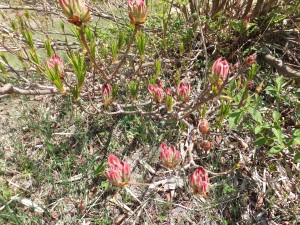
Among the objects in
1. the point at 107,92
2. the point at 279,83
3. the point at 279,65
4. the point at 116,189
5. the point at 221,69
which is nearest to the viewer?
the point at 221,69

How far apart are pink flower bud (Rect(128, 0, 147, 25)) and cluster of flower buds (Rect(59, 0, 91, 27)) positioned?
18 cm

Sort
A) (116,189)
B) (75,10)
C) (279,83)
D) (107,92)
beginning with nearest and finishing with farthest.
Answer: (75,10), (107,92), (279,83), (116,189)

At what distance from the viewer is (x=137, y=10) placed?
1.15 m

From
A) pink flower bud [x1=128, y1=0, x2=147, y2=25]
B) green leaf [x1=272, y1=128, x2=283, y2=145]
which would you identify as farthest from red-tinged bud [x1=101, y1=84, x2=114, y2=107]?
green leaf [x1=272, y1=128, x2=283, y2=145]

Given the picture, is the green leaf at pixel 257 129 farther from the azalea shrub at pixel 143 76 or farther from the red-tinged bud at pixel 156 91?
the red-tinged bud at pixel 156 91

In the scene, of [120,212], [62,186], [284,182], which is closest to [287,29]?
[284,182]

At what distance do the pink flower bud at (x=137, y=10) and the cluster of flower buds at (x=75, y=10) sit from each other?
6.9 inches

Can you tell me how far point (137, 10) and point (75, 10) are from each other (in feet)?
0.78

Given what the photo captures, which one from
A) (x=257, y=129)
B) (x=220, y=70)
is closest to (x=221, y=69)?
(x=220, y=70)

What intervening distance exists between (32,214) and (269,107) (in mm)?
2025

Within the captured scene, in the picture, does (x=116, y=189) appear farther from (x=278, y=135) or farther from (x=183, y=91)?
(x=278, y=135)

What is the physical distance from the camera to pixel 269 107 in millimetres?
2496

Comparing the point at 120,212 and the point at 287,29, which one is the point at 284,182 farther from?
the point at 287,29

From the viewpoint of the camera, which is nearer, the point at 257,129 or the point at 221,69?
the point at 221,69
